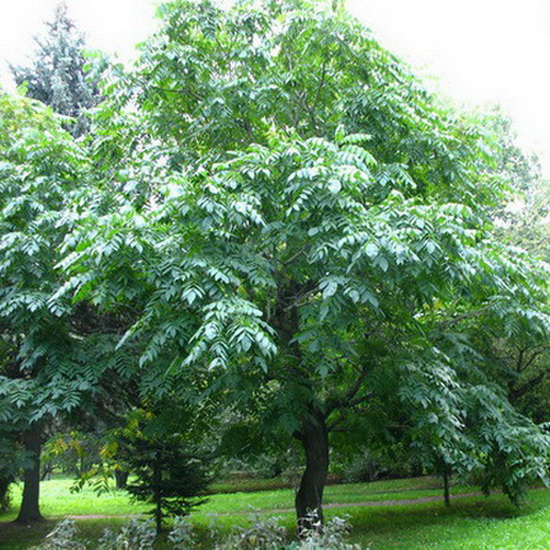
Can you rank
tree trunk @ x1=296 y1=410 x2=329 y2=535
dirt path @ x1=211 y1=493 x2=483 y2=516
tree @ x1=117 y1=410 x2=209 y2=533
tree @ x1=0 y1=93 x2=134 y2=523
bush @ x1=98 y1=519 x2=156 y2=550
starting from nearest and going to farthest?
bush @ x1=98 y1=519 x2=156 y2=550
tree @ x1=0 y1=93 x2=134 y2=523
tree trunk @ x1=296 y1=410 x2=329 y2=535
tree @ x1=117 y1=410 x2=209 y2=533
dirt path @ x1=211 y1=493 x2=483 y2=516

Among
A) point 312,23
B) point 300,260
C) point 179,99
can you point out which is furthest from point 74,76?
point 300,260

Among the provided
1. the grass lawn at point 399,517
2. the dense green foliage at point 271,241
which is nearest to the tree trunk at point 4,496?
the grass lawn at point 399,517

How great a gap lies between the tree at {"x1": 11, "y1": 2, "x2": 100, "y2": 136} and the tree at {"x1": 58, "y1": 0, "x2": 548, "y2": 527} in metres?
10.5

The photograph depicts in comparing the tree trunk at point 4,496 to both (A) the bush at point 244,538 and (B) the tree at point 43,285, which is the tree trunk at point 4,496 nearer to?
(B) the tree at point 43,285

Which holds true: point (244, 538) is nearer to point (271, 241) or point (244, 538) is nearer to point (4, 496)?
point (271, 241)

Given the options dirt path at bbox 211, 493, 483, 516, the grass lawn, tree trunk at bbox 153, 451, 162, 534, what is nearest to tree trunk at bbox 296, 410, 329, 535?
the grass lawn

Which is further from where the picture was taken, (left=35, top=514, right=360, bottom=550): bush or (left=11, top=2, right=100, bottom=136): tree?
(left=11, top=2, right=100, bottom=136): tree

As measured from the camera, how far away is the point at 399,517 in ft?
42.2

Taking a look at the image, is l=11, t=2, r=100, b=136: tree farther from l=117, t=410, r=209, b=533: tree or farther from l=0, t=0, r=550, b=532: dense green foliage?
l=117, t=410, r=209, b=533: tree

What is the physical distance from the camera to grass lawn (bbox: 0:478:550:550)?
9.21m

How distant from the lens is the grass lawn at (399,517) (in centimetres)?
921

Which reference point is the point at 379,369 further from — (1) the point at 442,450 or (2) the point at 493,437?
(2) the point at 493,437

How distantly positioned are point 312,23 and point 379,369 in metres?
5.01

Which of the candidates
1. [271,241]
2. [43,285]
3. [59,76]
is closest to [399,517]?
[271,241]
